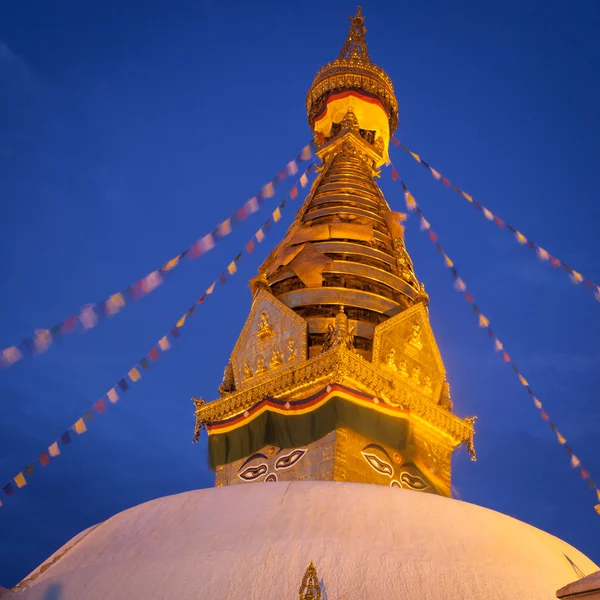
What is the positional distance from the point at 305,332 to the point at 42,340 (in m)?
3.75

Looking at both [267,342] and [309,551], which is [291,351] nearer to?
[267,342]

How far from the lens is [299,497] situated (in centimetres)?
525

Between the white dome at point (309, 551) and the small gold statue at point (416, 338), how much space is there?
527 centimetres

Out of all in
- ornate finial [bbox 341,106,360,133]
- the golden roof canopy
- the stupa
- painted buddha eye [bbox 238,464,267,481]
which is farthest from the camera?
the golden roof canopy

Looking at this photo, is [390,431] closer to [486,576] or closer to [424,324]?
[424,324]

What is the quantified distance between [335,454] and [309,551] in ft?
14.8

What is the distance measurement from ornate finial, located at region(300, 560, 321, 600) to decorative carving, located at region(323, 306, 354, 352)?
5.32 metres

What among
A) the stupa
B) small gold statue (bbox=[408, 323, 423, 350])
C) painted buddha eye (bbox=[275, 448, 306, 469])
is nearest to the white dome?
the stupa

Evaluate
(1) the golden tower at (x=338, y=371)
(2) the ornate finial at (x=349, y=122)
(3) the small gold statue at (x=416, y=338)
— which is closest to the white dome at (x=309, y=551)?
(1) the golden tower at (x=338, y=371)

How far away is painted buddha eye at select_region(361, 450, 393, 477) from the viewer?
9430 mm

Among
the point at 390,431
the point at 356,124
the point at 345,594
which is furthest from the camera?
the point at 356,124

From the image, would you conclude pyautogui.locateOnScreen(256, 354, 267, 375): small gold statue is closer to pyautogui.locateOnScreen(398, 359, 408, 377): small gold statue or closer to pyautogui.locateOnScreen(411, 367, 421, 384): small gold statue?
pyautogui.locateOnScreen(398, 359, 408, 377): small gold statue

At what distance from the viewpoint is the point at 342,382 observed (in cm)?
964

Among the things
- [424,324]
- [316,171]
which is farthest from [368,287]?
[316,171]
